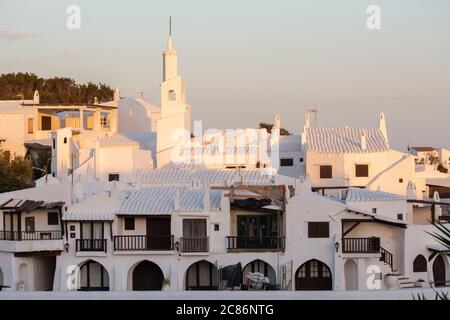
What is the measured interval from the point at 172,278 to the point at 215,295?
20728mm

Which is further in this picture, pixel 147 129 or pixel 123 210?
pixel 147 129

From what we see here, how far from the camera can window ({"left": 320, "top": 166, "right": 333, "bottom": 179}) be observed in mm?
60653

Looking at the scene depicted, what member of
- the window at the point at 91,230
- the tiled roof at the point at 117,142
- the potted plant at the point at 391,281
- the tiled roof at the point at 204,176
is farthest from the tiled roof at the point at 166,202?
the tiled roof at the point at 117,142

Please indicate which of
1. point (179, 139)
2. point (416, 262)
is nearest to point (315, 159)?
point (179, 139)

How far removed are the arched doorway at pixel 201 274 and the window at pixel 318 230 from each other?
354 centimetres

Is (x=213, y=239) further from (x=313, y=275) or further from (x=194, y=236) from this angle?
(x=313, y=275)

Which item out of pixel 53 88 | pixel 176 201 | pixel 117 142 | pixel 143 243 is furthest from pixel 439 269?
pixel 53 88

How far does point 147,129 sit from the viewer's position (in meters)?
76.8

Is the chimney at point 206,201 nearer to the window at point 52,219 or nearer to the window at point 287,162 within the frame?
the window at point 52,219

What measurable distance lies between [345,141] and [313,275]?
20448 millimetres
